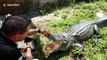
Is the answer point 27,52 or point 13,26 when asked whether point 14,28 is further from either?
point 27,52

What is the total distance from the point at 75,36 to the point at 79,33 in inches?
5.3

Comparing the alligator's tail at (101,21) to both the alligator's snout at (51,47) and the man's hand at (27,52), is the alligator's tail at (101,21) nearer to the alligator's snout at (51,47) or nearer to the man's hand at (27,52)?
the alligator's snout at (51,47)

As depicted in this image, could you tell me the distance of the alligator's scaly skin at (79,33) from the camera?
19.2 ft

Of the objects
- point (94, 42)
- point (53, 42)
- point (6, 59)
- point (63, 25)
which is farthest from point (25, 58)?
point (63, 25)

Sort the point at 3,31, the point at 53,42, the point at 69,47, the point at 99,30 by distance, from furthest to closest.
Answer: the point at 99,30, the point at 69,47, the point at 53,42, the point at 3,31

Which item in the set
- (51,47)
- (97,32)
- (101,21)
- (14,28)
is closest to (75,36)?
(97,32)

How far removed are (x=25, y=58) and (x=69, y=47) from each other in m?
2.03

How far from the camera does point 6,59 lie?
3.72m

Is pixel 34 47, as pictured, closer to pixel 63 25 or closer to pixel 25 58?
pixel 63 25

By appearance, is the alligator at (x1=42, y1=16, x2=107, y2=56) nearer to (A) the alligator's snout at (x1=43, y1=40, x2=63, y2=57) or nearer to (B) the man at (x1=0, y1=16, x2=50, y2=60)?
(A) the alligator's snout at (x1=43, y1=40, x2=63, y2=57)

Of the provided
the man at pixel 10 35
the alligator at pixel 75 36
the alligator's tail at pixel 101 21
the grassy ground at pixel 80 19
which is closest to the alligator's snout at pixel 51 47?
the alligator at pixel 75 36

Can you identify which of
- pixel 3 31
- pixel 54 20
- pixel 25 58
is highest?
pixel 3 31

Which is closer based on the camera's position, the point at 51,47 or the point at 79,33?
the point at 51,47

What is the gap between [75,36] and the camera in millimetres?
6086
